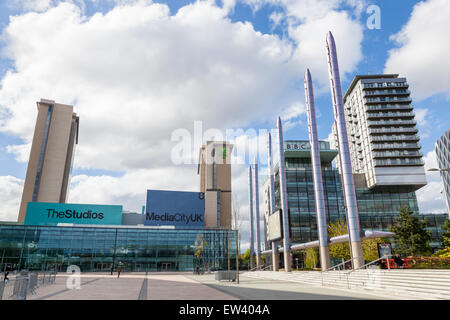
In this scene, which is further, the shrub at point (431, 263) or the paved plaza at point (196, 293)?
the shrub at point (431, 263)

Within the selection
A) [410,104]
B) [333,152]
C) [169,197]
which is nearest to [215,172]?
[169,197]

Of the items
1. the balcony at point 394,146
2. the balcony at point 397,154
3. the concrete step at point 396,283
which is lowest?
the concrete step at point 396,283

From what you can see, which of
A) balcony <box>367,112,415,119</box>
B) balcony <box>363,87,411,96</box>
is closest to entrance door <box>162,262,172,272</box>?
balcony <box>367,112,415,119</box>

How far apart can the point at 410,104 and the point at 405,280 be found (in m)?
89.9

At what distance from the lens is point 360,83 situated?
95.5 metres

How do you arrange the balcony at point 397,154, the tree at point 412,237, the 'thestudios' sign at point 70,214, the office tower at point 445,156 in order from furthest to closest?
the office tower at point 445,156 < the balcony at point 397,154 < the 'thestudios' sign at point 70,214 < the tree at point 412,237

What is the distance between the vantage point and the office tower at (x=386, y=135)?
281 feet

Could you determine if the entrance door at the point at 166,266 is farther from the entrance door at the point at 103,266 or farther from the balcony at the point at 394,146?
the balcony at the point at 394,146

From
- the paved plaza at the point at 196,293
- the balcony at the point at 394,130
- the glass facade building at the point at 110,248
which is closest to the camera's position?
the paved plaza at the point at 196,293

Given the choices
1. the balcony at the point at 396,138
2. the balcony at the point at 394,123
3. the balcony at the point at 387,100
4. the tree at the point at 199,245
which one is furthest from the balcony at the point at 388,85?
the tree at the point at 199,245

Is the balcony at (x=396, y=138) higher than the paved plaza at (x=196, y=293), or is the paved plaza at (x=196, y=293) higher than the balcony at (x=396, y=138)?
the balcony at (x=396, y=138)

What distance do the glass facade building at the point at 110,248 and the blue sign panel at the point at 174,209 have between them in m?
7.69

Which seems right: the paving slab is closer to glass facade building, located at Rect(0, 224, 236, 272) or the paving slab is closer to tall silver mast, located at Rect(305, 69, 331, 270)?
tall silver mast, located at Rect(305, 69, 331, 270)
